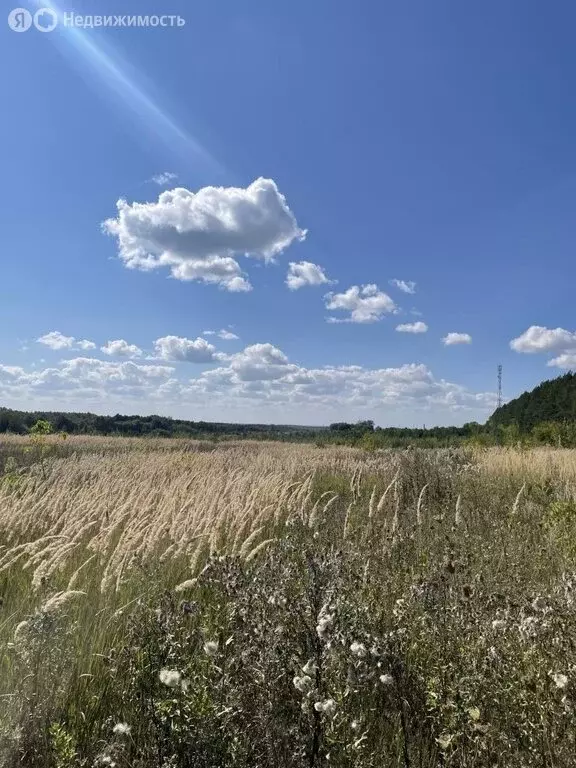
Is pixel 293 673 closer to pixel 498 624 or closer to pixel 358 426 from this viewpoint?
pixel 498 624

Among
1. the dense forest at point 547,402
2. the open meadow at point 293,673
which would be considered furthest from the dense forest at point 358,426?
the open meadow at point 293,673

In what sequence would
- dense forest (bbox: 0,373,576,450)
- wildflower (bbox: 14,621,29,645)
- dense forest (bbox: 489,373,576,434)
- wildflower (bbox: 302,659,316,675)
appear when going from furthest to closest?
dense forest (bbox: 489,373,576,434), dense forest (bbox: 0,373,576,450), wildflower (bbox: 14,621,29,645), wildflower (bbox: 302,659,316,675)

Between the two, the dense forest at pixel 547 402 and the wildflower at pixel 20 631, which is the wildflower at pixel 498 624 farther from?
the dense forest at pixel 547 402

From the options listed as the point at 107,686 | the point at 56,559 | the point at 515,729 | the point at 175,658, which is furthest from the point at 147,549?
the point at 515,729

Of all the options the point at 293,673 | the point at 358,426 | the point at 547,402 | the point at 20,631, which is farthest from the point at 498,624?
the point at 547,402

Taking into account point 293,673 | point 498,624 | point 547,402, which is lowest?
point 293,673

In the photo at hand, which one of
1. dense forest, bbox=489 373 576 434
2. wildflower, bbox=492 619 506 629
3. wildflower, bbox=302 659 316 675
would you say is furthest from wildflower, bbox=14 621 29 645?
dense forest, bbox=489 373 576 434

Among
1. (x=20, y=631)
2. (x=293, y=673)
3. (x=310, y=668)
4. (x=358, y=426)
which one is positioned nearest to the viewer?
(x=310, y=668)

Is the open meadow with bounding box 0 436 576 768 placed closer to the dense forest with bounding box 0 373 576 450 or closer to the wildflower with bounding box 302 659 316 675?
the wildflower with bounding box 302 659 316 675

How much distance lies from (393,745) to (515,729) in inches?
20.8

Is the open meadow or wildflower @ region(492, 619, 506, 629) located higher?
wildflower @ region(492, 619, 506, 629)

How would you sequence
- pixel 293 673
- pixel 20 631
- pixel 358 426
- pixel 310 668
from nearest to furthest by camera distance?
pixel 310 668 < pixel 293 673 < pixel 20 631 < pixel 358 426

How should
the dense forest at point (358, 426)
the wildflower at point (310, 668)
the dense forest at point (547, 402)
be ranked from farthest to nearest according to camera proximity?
the dense forest at point (547, 402) → the dense forest at point (358, 426) → the wildflower at point (310, 668)

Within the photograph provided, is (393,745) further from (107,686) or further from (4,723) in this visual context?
(4,723)
